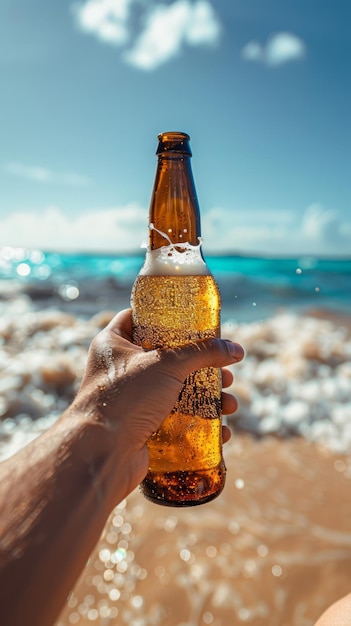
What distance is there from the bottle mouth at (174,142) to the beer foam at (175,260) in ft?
0.82

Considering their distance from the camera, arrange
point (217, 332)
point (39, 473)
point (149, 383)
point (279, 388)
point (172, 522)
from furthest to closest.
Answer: point (279, 388), point (172, 522), point (217, 332), point (149, 383), point (39, 473)

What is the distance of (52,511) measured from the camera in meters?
1.20

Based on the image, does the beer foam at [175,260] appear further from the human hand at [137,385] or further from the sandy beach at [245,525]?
the sandy beach at [245,525]

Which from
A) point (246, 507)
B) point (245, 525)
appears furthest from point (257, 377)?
point (245, 525)

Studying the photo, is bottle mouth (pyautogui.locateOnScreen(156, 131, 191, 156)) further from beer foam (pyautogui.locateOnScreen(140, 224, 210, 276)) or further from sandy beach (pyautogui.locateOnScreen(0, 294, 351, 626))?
sandy beach (pyautogui.locateOnScreen(0, 294, 351, 626))

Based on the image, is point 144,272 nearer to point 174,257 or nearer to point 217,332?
point 174,257

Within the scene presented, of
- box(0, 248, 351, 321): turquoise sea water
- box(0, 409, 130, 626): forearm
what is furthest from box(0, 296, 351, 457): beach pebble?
box(0, 409, 130, 626): forearm

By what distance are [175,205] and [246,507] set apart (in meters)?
1.95

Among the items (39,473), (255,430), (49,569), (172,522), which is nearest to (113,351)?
(39,473)

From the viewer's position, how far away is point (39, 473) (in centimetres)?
128

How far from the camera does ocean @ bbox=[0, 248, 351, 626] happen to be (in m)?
2.45

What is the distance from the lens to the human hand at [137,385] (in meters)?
1.50

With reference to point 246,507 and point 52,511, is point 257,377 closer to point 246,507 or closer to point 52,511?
point 246,507

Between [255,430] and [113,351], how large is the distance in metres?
2.67
